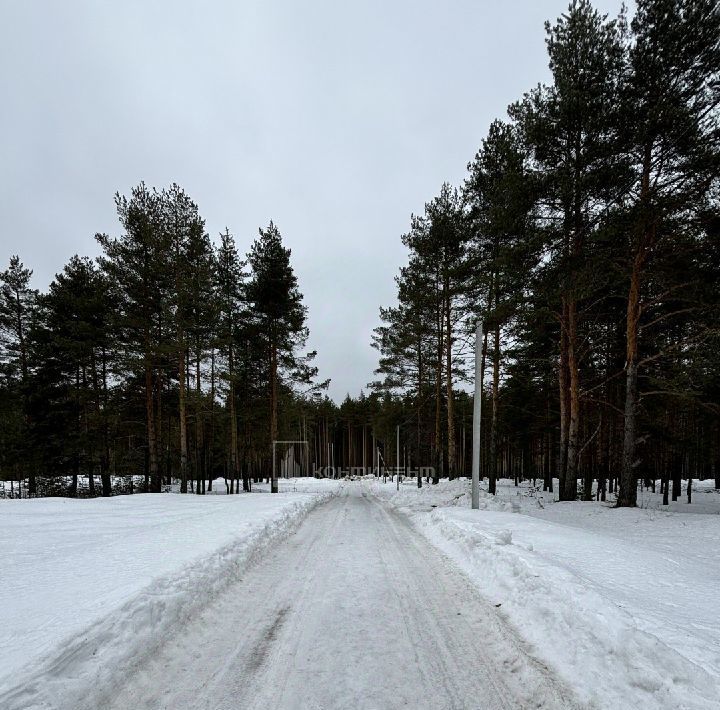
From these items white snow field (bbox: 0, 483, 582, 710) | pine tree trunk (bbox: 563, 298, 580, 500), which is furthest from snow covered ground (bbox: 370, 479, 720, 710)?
pine tree trunk (bbox: 563, 298, 580, 500)

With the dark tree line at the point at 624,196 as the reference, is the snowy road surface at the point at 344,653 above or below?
below

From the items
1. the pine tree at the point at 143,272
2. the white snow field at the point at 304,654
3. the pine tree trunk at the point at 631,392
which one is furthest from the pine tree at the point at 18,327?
the pine tree trunk at the point at 631,392

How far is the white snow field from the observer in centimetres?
269

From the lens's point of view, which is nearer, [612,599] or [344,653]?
[344,653]

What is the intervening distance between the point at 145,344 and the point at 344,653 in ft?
57.6

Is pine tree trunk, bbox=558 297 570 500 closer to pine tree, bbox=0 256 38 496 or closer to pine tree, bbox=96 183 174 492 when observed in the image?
pine tree, bbox=96 183 174 492

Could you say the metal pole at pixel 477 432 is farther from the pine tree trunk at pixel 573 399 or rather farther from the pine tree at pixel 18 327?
the pine tree at pixel 18 327

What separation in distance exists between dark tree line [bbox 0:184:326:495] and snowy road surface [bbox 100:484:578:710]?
13877mm

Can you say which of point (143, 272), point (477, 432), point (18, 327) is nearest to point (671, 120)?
point (477, 432)

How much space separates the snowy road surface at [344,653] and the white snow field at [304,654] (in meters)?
0.01

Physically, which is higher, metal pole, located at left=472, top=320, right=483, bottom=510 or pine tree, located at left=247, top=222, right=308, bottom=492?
pine tree, located at left=247, top=222, right=308, bottom=492

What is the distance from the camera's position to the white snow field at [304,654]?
2.69 m

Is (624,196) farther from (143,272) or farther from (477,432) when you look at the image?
(143,272)

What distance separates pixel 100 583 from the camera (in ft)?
14.4
